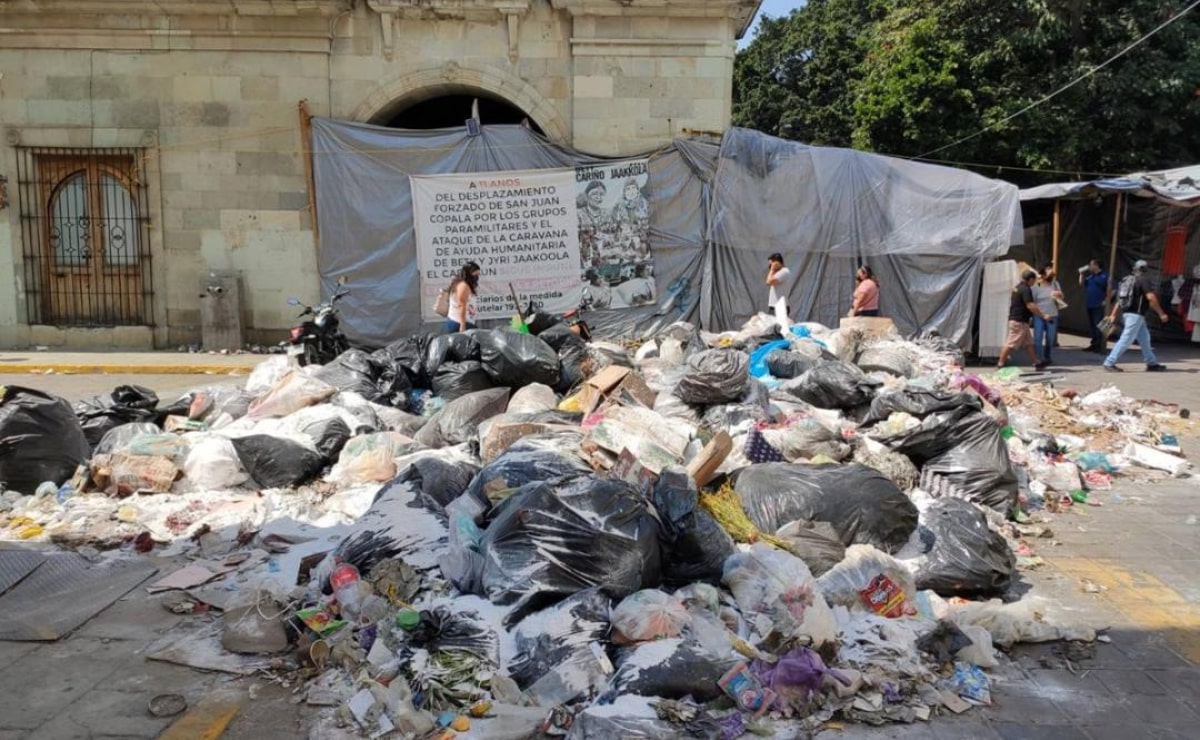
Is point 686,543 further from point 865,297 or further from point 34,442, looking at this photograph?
point 865,297

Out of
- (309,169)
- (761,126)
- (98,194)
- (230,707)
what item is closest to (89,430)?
(230,707)

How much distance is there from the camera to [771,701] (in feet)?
9.84

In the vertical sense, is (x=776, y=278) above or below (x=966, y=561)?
above

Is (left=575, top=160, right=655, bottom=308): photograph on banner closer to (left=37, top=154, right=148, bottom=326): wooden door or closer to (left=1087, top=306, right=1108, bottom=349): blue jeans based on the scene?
(left=37, top=154, right=148, bottom=326): wooden door

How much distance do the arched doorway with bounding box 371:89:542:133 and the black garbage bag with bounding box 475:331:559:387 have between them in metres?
5.59

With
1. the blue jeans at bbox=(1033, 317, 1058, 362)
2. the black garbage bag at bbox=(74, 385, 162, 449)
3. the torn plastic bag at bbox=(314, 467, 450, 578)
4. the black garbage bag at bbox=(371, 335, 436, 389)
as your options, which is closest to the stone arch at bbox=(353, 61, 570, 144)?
the black garbage bag at bbox=(371, 335, 436, 389)

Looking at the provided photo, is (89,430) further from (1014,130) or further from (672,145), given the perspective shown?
(1014,130)

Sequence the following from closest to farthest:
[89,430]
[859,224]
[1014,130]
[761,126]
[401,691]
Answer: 1. [401,691]
2. [89,430]
3. [859,224]
4. [1014,130]
5. [761,126]

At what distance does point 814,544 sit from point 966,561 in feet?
2.19

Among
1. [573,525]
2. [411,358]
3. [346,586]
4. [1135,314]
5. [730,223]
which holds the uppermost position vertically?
[730,223]

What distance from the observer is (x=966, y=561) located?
3932 millimetres

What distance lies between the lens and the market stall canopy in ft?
42.5

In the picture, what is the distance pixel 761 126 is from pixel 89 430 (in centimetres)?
2500

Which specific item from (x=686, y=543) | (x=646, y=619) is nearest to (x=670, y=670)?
(x=646, y=619)
